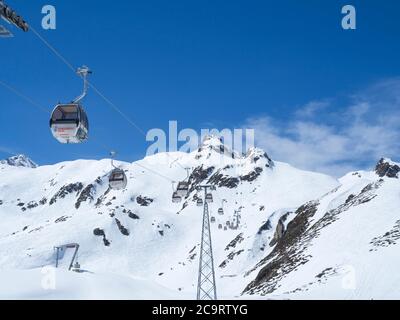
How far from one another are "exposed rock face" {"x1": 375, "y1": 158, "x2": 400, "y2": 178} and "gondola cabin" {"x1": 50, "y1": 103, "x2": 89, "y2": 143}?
160m

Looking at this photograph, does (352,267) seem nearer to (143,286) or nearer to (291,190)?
(143,286)

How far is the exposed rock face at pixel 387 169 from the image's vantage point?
163 metres

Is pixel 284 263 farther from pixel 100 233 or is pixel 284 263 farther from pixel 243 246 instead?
pixel 100 233

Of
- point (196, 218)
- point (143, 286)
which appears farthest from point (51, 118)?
point (196, 218)

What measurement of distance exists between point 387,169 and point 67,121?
549 feet

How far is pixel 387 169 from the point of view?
167875 millimetres

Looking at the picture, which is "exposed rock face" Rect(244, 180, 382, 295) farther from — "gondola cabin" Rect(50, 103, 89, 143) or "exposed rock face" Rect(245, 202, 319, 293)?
"gondola cabin" Rect(50, 103, 89, 143)

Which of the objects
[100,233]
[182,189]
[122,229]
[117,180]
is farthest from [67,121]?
[122,229]

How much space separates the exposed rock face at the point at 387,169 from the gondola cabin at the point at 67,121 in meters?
160

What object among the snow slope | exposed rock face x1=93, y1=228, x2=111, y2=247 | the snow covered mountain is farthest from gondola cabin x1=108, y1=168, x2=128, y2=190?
exposed rock face x1=93, y1=228, x2=111, y2=247

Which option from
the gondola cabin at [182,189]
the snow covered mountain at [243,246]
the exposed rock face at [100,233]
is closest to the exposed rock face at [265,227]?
the snow covered mountain at [243,246]

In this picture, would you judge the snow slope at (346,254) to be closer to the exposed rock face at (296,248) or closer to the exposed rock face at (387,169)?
the exposed rock face at (296,248)

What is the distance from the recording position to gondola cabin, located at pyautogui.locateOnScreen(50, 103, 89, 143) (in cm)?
1546

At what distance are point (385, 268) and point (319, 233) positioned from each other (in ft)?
85.3
